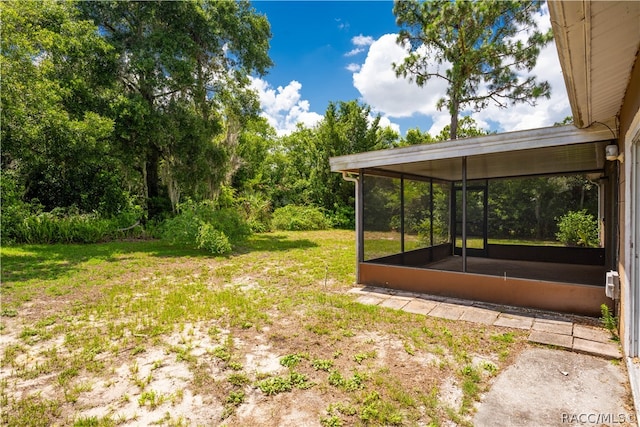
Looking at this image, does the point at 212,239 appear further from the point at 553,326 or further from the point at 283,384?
the point at 553,326

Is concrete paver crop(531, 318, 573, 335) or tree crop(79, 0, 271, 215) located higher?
tree crop(79, 0, 271, 215)

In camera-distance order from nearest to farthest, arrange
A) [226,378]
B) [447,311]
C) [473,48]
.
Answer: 1. [226,378]
2. [447,311]
3. [473,48]

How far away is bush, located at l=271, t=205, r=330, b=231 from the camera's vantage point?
15586 millimetres

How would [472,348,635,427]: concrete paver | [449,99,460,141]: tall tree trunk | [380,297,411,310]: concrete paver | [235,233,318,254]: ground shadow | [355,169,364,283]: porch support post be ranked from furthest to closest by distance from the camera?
1. [449,99,460,141]: tall tree trunk
2. [235,233,318,254]: ground shadow
3. [355,169,364,283]: porch support post
4. [380,297,411,310]: concrete paver
5. [472,348,635,427]: concrete paver

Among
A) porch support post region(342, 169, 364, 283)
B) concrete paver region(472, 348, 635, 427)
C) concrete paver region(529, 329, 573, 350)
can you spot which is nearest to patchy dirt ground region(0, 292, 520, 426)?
concrete paver region(472, 348, 635, 427)

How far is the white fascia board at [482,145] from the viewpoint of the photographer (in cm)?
372

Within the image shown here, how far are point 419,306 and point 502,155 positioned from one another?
2.43m

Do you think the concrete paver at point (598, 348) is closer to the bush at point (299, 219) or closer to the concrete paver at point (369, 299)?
the concrete paver at point (369, 299)

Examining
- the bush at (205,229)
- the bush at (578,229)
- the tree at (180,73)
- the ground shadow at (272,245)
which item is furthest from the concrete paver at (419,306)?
the tree at (180,73)

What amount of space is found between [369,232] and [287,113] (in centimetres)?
2995

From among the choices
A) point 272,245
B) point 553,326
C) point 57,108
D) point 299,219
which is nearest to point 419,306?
point 553,326

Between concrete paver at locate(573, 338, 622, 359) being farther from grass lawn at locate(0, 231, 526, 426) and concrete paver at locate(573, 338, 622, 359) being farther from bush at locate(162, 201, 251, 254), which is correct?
bush at locate(162, 201, 251, 254)

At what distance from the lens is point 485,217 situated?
782 centimetres

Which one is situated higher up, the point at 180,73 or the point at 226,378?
the point at 180,73
